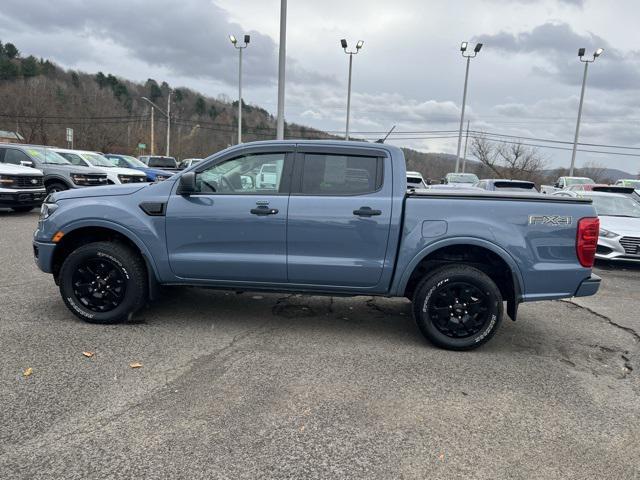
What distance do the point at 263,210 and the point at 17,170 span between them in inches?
423

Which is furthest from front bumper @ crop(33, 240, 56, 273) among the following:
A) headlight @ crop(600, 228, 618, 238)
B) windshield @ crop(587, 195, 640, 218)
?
windshield @ crop(587, 195, 640, 218)

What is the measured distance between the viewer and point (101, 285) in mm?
4535

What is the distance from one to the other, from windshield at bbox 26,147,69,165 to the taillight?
1439 cm

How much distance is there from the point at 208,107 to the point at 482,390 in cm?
10166

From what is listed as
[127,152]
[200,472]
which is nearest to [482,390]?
[200,472]

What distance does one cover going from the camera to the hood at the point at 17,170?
38.3ft

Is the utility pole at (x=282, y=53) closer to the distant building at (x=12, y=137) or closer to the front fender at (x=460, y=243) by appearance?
the front fender at (x=460, y=243)

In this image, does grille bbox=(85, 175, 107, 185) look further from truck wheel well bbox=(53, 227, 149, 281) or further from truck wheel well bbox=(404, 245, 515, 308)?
truck wheel well bbox=(404, 245, 515, 308)

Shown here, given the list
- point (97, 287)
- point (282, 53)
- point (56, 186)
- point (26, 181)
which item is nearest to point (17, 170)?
point (26, 181)

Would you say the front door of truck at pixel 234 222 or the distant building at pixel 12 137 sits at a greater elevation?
the distant building at pixel 12 137

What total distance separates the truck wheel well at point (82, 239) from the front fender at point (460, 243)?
2563mm

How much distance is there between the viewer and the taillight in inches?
157

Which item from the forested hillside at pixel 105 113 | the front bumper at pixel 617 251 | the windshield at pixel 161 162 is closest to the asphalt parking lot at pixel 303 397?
the front bumper at pixel 617 251

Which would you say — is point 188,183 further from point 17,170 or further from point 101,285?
point 17,170
